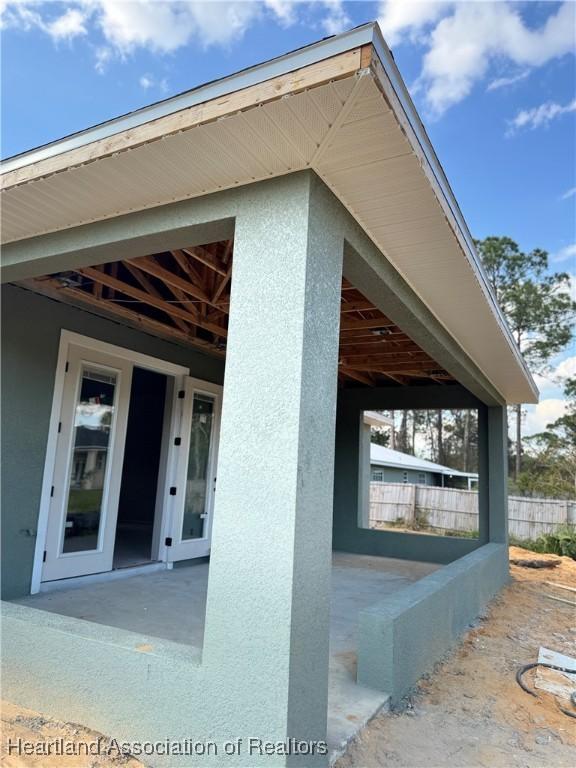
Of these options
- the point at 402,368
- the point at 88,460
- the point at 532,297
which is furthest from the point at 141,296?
the point at 532,297

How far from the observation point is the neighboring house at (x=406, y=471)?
19.7 meters

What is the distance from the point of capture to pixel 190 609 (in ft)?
14.1

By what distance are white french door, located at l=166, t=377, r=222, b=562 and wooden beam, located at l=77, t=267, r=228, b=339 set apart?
3.79ft

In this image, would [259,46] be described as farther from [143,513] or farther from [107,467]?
[143,513]

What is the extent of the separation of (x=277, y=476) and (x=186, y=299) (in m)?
3.06

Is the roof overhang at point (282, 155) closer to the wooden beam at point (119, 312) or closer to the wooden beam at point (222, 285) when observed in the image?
the wooden beam at point (119, 312)

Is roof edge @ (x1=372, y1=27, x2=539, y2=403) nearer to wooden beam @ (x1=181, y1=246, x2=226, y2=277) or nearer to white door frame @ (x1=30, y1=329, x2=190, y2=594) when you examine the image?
wooden beam @ (x1=181, y1=246, x2=226, y2=277)

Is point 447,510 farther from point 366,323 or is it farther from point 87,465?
point 87,465

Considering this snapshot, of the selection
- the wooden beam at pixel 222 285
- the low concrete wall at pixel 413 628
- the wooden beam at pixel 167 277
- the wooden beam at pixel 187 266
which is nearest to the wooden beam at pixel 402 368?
the low concrete wall at pixel 413 628

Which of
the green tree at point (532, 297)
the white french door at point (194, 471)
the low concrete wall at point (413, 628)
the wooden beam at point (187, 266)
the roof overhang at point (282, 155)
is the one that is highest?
the green tree at point (532, 297)

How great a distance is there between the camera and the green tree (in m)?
17.8

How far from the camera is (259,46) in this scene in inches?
216

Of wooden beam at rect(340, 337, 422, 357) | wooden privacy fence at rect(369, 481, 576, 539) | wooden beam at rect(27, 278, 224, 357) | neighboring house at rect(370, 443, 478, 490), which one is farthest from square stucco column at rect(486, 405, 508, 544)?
neighboring house at rect(370, 443, 478, 490)

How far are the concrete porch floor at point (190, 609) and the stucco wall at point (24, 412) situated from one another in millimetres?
389
